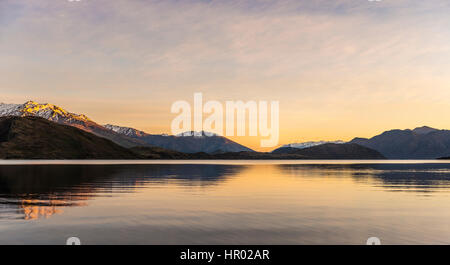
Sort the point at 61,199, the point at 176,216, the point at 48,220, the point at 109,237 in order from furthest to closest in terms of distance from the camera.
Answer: the point at 61,199 < the point at 176,216 < the point at 48,220 < the point at 109,237

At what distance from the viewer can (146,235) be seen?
22.1 meters

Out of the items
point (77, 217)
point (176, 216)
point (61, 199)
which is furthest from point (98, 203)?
point (176, 216)

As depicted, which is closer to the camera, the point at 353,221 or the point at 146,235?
the point at 146,235
